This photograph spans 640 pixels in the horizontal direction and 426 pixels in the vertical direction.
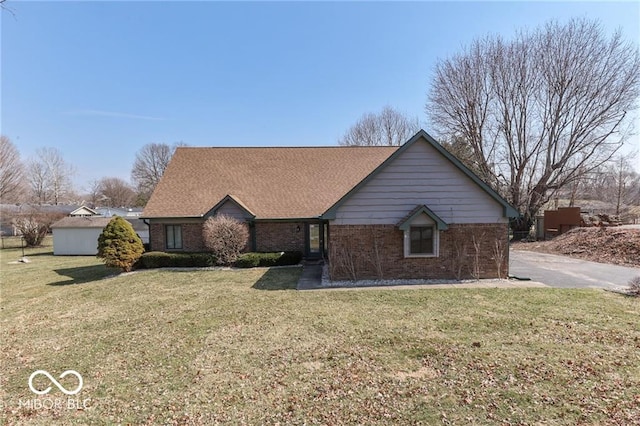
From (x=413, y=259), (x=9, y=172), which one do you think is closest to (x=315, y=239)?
(x=413, y=259)

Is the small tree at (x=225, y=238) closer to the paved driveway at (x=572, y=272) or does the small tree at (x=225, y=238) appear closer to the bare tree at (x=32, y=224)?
the paved driveway at (x=572, y=272)

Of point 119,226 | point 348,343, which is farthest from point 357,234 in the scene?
point 119,226

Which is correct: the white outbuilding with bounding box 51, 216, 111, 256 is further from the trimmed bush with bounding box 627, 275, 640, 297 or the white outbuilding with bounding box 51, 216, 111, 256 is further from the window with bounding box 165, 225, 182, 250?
the trimmed bush with bounding box 627, 275, 640, 297

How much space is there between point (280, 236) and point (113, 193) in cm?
6693

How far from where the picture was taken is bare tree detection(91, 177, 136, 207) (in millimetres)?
67562

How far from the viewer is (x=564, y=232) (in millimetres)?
23797

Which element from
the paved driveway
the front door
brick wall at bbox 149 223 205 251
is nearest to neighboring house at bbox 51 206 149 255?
brick wall at bbox 149 223 205 251

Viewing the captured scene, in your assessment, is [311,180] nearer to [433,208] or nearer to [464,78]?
[433,208]

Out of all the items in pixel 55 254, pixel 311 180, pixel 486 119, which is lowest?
pixel 55 254

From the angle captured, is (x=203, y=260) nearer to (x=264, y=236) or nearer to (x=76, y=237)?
(x=264, y=236)

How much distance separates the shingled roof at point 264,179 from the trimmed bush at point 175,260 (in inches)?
87.0

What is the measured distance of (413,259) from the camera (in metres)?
12.0

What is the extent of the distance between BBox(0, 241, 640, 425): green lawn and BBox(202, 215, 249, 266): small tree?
4.93 m

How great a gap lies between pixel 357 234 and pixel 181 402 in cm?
837
